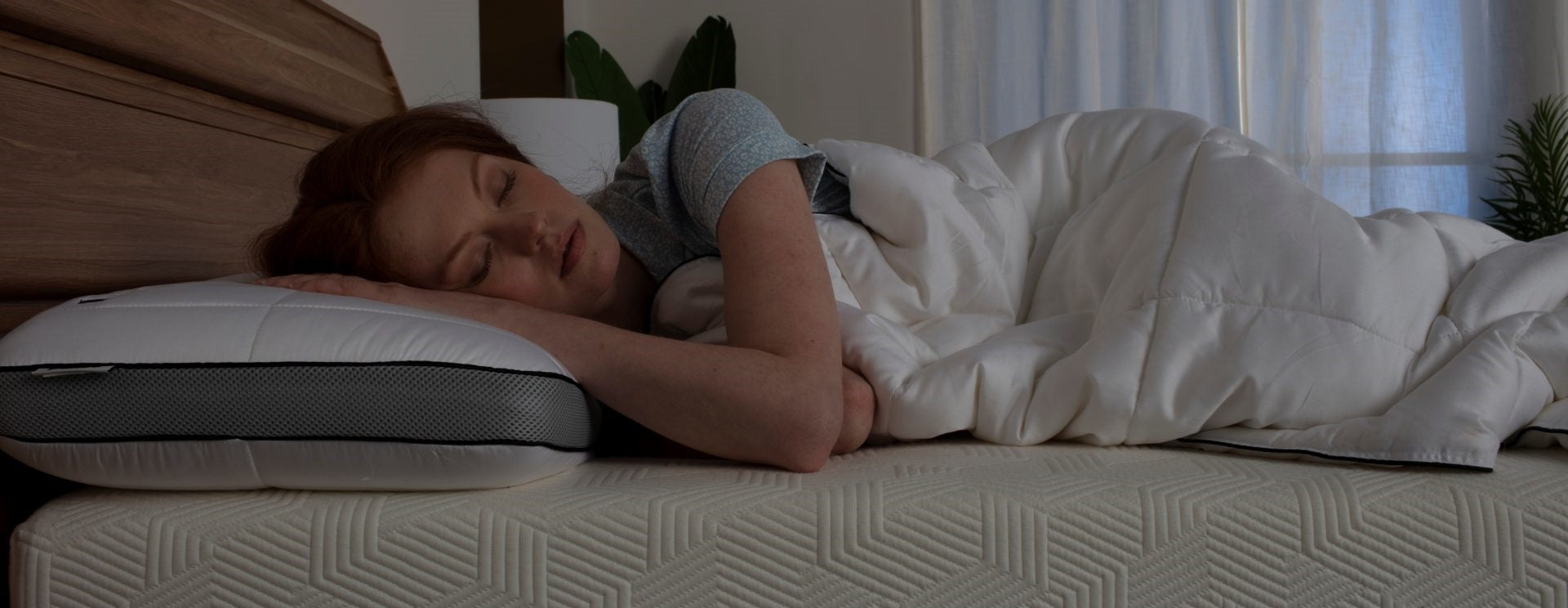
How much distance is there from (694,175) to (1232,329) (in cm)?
56

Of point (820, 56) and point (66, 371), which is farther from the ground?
point (820, 56)

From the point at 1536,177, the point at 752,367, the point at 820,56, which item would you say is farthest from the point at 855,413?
the point at 1536,177

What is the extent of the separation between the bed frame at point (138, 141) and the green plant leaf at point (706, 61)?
2118 millimetres

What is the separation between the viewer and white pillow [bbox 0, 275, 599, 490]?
0.83 meters

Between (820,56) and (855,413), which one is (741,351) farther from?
(820,56)

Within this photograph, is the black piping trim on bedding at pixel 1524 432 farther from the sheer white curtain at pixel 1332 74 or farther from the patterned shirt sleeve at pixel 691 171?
the sheer white curtain at pixel 1332 74

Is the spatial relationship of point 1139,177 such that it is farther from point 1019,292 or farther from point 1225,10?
point 1225,10

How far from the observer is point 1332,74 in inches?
139

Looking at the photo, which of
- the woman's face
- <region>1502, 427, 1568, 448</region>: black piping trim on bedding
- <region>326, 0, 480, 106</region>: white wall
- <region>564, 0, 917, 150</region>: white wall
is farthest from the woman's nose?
<region>564, 0, 917, 150</region>: white wall

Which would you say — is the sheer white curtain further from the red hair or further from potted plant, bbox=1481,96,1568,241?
the red hair

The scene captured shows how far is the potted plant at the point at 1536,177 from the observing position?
331 centimetres

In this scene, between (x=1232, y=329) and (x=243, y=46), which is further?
(x=243, y=46)

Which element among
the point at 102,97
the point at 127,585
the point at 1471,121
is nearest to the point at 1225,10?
the point at 1471,121

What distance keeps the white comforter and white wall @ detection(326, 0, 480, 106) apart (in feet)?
4.02
